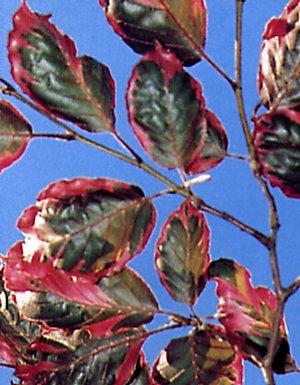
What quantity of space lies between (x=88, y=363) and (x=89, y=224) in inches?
6.7

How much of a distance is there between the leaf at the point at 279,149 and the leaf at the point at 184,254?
0.11 meters

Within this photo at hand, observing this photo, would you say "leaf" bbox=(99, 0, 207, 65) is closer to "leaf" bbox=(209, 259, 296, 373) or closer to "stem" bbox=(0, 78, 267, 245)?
"stem" bbox=(0, 78, 267, 245)

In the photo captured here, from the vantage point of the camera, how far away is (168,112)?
69 centimetres

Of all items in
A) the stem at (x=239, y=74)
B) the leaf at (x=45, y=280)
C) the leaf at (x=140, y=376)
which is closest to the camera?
the stem at (x=239, y=74)

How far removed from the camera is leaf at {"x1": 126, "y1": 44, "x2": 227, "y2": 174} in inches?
26.7

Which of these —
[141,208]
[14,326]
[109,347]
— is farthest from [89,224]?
[14,326]

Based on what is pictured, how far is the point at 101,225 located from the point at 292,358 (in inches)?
10.3

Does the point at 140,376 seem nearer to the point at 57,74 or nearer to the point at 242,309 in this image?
the point at 242,309

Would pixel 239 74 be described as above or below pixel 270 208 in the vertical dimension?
above

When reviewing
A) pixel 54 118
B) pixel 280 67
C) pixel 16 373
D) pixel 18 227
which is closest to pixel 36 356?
pixel 16 373

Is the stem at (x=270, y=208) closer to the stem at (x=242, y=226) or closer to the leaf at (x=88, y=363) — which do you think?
the stem at (x=242, y=226)

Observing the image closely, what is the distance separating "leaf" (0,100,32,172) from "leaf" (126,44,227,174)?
0.11 metres

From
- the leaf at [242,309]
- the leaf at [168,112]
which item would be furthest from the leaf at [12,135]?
the leaf at [242,309]

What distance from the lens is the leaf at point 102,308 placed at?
0.76m
